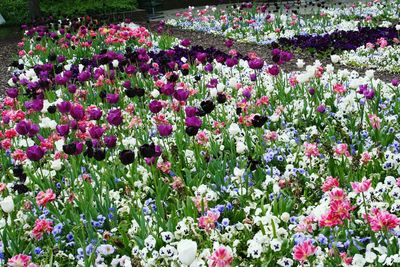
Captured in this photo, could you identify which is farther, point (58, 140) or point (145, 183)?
point (58, 140)

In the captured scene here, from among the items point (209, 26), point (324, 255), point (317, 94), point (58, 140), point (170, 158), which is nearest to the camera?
point (324, 255)

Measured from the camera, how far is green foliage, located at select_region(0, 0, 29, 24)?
68.0 feet

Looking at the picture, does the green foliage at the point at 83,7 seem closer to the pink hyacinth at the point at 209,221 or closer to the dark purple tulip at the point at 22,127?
the dark purple tulip at the point at 22,127

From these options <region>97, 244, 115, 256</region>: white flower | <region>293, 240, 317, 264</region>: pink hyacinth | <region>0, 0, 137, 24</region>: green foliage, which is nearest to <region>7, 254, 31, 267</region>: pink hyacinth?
<region>97, 244, 115, 256</region>: white flower

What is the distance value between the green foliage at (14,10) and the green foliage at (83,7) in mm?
939

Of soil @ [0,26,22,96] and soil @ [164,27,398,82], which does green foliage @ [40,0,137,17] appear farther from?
soil @ [164,27,398,82]

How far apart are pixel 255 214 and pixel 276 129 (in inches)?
83.6

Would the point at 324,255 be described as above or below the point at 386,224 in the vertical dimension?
below

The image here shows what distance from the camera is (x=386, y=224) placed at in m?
2.49

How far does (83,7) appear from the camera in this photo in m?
19.6

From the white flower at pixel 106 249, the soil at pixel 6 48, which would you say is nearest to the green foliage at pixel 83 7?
the soil at pixel 6 48

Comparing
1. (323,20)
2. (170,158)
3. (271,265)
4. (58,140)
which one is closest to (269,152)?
(170,158)

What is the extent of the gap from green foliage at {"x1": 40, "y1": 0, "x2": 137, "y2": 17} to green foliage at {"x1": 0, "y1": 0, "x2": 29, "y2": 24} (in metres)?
0.94

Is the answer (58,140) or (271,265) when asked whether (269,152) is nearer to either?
(271,265)
